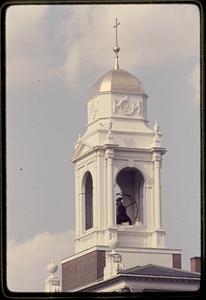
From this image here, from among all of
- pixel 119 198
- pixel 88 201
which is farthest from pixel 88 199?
pixel 119 198

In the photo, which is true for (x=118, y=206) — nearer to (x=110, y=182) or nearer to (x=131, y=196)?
(x=131, y=196)

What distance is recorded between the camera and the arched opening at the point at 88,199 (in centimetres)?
1360

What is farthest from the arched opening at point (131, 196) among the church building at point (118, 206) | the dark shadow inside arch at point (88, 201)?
the dark shadow inside arch at point (88, 201)

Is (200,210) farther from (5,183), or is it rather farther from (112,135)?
(112,135)

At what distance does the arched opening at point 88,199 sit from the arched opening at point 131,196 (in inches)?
11.3

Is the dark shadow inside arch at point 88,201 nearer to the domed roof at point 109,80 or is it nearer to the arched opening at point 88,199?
the arched opening at point 88,199

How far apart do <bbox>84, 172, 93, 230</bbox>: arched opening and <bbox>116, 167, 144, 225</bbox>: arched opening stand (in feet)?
0.94

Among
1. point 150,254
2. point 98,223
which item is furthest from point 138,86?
point 98,223

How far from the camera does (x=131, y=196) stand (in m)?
12.6

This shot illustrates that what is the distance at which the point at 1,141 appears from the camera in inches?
74.6

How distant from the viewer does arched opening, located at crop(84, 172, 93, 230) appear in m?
13.6

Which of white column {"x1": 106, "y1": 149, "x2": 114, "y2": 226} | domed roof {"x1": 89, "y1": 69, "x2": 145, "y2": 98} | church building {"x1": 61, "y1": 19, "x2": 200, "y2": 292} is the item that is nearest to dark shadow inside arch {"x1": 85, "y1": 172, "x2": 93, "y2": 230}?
church building {"x1": 61, "y1": 19, "x2": 200, "y2": 292}

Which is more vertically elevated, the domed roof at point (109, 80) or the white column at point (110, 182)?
the white column at point (110, 182)

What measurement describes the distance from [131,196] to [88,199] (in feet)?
5.58
